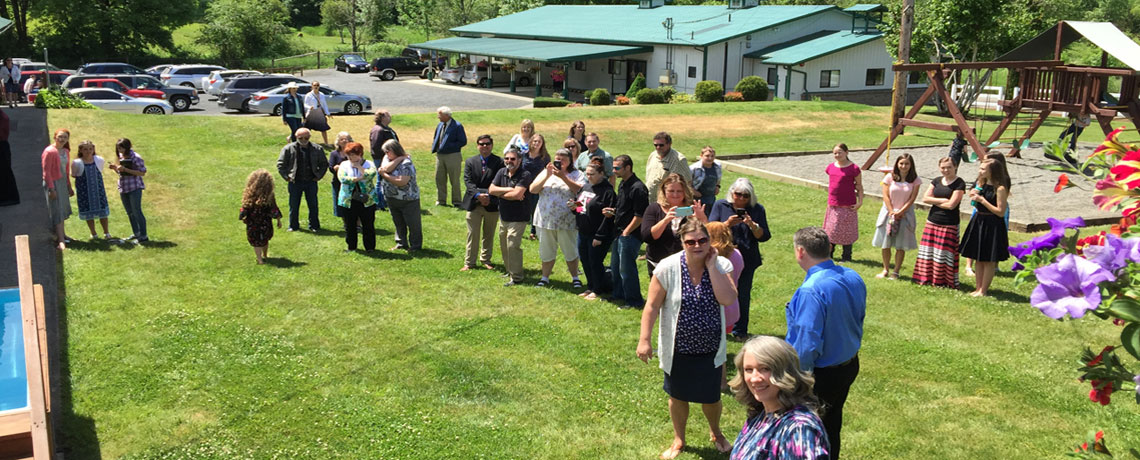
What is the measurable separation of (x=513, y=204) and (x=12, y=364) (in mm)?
6146

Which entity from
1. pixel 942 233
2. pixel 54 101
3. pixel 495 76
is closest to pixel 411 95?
pixel 495 76

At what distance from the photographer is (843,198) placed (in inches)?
436

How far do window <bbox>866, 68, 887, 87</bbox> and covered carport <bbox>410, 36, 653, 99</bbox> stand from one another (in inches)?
431

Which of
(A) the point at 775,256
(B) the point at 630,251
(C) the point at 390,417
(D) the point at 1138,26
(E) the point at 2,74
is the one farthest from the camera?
(D) the point at 1138,26

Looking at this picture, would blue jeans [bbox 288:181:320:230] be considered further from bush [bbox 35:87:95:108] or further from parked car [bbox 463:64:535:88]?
parked car [bbox 463:64:535:88]

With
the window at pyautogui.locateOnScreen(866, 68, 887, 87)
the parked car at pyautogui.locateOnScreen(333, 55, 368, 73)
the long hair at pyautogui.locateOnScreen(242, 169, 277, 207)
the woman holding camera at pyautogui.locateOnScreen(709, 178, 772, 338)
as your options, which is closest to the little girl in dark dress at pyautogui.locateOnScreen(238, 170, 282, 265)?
the long hair at pyautogui.locateOnScreen(242, 169, 277, 207)

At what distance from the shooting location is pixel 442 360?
8.15 m

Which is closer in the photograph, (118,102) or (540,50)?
(118,102)

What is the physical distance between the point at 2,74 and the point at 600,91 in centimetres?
2182

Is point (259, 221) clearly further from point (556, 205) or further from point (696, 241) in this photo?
point (696, 241)

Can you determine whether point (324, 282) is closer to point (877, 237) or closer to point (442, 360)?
point (442, 360)

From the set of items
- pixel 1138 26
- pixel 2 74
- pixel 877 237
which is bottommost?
pixel 877 237

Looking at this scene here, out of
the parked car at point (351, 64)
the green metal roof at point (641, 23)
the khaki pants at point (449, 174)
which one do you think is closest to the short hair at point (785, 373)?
the khaki pants at point (449, 174)

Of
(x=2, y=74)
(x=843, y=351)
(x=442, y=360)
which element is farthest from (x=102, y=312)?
(x=2, y=74)
